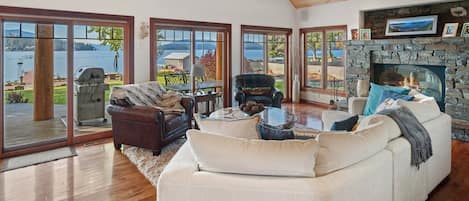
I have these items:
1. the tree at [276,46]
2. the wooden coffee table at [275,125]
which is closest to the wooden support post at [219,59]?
the tree at [276,46]

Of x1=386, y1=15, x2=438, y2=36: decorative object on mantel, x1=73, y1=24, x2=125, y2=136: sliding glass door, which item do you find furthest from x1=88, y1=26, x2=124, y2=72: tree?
x1=386, y1=15, x2=438, y2=36: decorative object on mantel

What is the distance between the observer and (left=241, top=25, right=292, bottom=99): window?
8336mm

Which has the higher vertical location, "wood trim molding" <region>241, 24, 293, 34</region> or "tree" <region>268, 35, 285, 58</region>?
"wood trim molding" <region>241, 24, 293, 34</region>

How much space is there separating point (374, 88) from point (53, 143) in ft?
15.5

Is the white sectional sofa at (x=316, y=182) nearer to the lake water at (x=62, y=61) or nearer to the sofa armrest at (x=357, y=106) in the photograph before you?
the sofa armrest at (x=357, y=106)

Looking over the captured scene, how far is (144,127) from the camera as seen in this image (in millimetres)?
4625

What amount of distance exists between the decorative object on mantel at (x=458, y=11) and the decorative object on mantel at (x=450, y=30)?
0.69ft

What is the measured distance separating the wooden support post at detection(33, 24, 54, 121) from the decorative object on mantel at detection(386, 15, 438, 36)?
610cm

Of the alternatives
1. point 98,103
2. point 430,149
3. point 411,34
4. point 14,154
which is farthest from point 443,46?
point 14,154

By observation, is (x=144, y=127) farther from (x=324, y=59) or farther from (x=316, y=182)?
(x=324, y=59)

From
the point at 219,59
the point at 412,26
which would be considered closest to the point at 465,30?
the point at 412,26

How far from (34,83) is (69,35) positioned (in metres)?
0.86

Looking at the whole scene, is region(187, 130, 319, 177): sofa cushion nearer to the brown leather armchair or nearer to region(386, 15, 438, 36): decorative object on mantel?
the brown leather armchair

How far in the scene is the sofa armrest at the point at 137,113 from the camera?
4.54 meters
